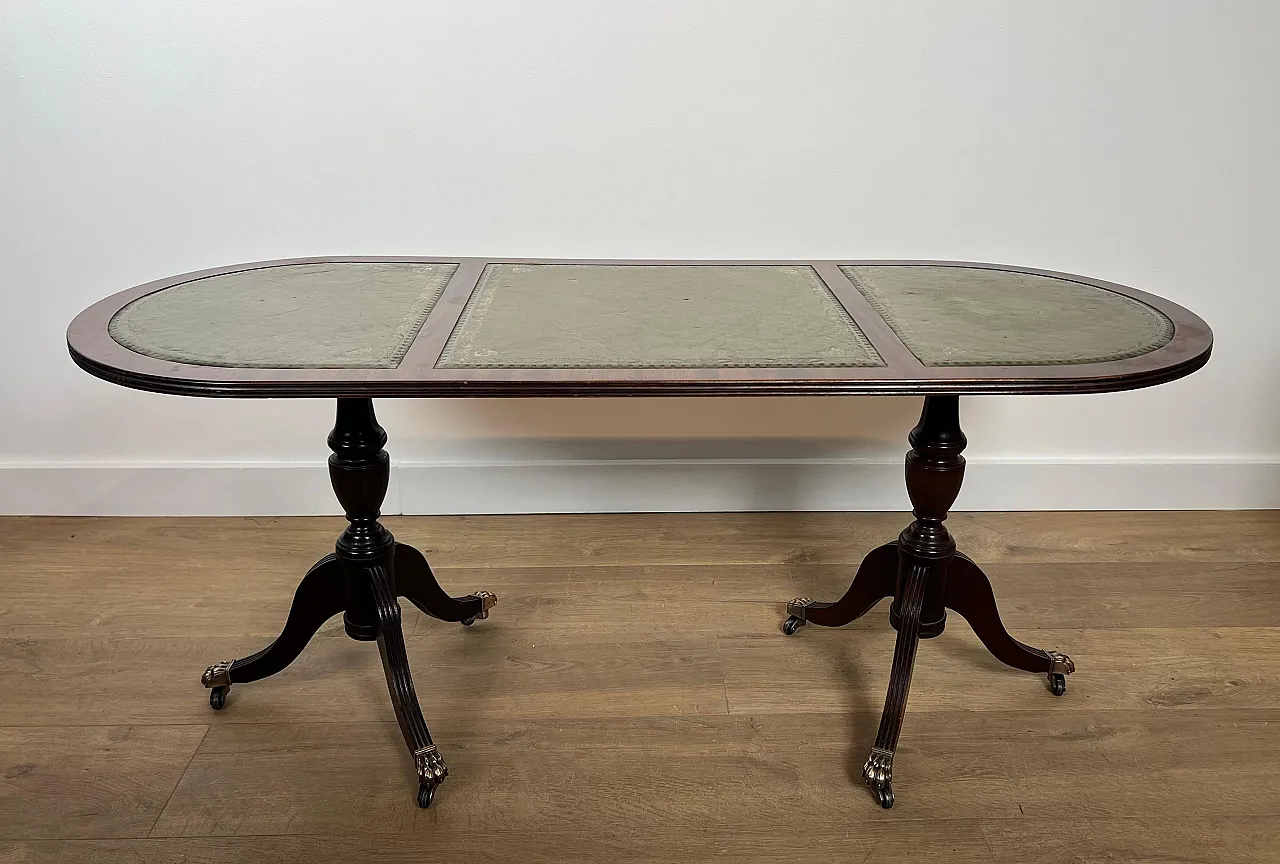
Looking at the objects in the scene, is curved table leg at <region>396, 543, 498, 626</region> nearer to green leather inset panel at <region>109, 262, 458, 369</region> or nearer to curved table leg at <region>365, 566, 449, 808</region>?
curved table leg at <region>365, 566, 449, 808</region>

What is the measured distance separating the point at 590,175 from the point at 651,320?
3.08ft

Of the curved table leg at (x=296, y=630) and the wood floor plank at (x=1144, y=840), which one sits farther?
the curved table leg at (x=296, y=630)

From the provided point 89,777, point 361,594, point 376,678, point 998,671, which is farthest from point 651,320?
point 89,777

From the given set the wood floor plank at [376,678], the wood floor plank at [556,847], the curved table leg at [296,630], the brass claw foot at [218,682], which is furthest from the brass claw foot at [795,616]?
the brass claw foot at [218,682]

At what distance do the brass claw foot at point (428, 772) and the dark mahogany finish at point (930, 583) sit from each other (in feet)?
2.33

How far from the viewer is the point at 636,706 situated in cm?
190

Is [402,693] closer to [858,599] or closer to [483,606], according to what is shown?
[483,606]

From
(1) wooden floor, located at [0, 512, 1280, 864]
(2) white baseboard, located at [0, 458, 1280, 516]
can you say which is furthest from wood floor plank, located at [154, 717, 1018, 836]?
(2) white baseboard, located at [0, 458, 1280, 516]

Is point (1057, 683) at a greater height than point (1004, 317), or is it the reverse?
point (1004, 317)

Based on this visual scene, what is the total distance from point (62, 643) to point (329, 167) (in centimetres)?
120

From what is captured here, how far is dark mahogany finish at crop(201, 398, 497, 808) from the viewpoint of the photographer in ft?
5.62

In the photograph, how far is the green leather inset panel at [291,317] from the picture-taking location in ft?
4.63

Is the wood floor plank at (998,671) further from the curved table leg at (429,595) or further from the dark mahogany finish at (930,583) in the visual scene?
the curved table leg at (429,595)

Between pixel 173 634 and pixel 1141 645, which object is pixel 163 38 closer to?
pixel 173 634
